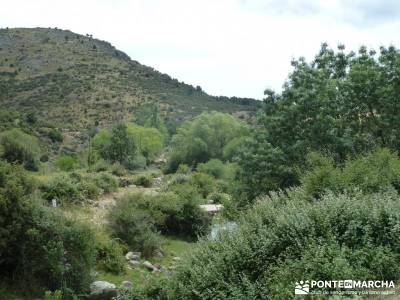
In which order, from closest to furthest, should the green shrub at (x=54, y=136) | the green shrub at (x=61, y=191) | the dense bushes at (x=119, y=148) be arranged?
1. the green shrub at (x=61, y=191)
2. the dense bushes at (x=119, y=148)
3. the green shrub at (x=54, y=136)

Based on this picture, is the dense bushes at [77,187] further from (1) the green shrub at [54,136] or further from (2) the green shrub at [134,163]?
(1) the green shrub at [54,136]

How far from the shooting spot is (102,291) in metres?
12.6

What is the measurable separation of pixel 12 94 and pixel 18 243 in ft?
229

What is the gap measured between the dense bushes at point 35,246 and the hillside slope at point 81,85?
58.7m

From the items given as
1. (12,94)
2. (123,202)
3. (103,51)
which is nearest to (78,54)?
(103,51)

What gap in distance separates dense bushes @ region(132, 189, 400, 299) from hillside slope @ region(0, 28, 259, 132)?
204ft

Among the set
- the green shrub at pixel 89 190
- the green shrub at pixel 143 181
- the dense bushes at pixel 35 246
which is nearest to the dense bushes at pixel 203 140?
the green shrub at pixel 143 181

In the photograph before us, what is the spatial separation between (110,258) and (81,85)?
228 ft

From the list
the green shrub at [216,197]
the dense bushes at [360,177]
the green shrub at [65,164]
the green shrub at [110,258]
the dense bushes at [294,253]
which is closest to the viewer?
the dense bushes at [294,253]

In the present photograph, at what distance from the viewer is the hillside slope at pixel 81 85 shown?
73.8 m

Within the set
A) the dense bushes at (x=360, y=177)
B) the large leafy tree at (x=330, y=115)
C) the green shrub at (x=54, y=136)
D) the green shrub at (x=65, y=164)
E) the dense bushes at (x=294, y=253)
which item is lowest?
the green shrub at (x=65, y=164)

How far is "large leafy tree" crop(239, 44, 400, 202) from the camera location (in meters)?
20.3

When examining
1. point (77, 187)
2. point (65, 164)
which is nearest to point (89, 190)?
point (77, 187)

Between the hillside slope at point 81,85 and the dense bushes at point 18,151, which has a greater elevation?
the hillside slope at point 81,85
